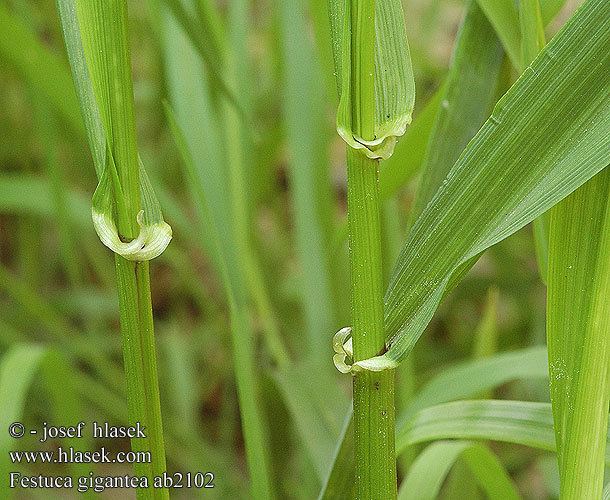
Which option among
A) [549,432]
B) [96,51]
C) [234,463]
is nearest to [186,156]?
[96,51]

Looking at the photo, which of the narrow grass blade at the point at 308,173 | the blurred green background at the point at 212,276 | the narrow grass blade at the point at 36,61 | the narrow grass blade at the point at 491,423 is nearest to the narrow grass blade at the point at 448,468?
the narrow grass blade at the point at 491,423

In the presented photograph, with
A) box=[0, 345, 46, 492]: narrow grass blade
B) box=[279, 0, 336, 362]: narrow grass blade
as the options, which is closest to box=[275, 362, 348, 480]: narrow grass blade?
box=[279, 0, 336, 362]: narrow grass blade

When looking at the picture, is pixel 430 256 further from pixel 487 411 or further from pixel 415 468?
pixel 415 468

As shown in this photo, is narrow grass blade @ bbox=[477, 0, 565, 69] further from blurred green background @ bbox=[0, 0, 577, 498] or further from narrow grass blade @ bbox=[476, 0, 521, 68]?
blurred green background @ bbox=[0, 0, 577, 498]

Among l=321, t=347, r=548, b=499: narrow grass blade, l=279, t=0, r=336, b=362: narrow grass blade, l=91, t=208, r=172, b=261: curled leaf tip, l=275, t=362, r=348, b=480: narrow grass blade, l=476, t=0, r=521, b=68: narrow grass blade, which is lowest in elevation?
l=91, t=208, r=172, b=261: curled leaf tip

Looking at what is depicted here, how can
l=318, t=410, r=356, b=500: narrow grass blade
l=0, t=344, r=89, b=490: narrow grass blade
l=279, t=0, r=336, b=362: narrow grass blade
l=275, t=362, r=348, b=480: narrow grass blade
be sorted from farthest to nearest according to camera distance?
l=279, t=0, r=336, b=362: narrow grass blade → l=275, t=362, r=348, b=480: narrow grass blade → l=0, t=344, r=89, b=490: narrow grass blade → l=318, t=410, r=356, b=500: narrow grass blade

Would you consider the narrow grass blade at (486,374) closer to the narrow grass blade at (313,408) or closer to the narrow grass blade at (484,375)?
the narrow grass blade at (484,375)
